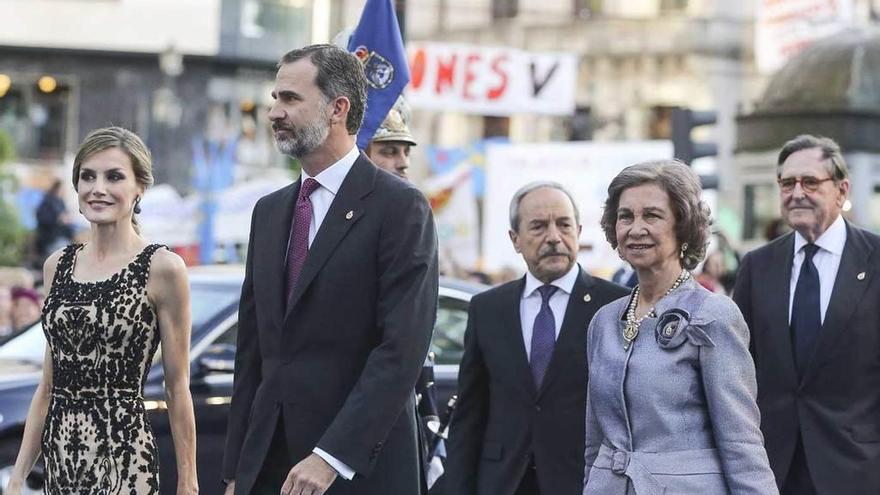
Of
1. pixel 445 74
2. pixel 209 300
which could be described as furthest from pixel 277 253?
pixel 445 74

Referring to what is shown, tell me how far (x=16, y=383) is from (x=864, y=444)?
4.97m

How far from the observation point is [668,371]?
529cm

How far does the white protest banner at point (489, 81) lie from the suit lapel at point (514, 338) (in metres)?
13.4

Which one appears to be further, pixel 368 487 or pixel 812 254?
pixel 812 254

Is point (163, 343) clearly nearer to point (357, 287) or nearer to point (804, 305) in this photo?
point (357, 287)

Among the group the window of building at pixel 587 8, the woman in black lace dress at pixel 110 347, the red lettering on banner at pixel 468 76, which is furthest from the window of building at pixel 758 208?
the window of building at pixel 587 8

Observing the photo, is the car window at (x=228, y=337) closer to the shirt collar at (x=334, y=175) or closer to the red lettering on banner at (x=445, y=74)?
the shirt collar at (x=334, y=175)

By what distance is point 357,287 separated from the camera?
18.2ft

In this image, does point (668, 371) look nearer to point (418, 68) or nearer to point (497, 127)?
point (418, 68)

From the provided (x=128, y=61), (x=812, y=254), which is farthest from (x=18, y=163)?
(x=812, y=254)

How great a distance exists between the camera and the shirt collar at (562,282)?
7.10 m

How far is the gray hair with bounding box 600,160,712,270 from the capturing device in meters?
5.46

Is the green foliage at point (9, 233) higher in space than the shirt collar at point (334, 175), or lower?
lower

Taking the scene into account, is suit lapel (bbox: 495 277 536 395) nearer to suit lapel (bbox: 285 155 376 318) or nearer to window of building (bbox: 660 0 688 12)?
suit lapel (bbox: 285 155 376 318)
